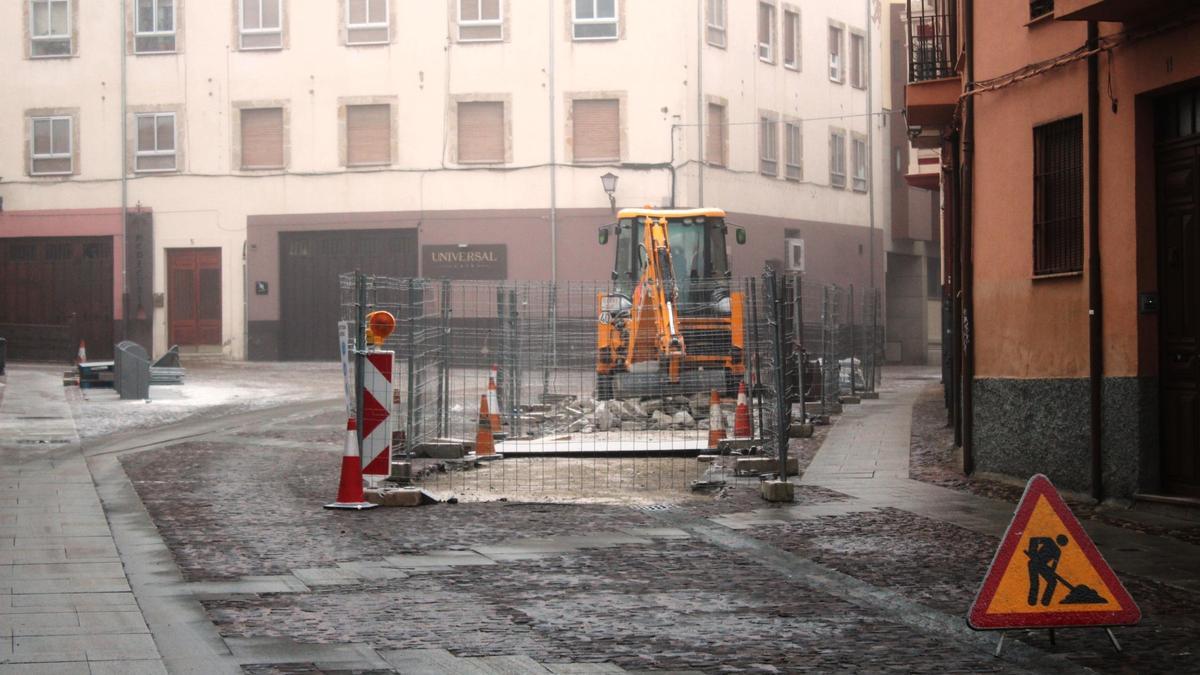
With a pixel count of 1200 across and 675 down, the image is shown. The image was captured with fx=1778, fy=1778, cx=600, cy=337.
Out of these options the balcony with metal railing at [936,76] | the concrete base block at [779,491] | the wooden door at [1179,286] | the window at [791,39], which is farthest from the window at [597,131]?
the wooden door at [1179,286]

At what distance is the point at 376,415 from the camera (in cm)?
1345

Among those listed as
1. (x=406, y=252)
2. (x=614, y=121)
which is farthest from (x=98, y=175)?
(x=614, y=121)

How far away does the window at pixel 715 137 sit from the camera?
4272 cm

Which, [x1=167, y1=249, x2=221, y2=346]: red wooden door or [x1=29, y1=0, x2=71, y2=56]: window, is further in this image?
[x1=29, y1=0, x2=71, y2=56]: window

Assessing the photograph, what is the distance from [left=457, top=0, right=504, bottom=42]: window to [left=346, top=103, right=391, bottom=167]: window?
262 centimetres

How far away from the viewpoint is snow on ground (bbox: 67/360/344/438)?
74.2 ft

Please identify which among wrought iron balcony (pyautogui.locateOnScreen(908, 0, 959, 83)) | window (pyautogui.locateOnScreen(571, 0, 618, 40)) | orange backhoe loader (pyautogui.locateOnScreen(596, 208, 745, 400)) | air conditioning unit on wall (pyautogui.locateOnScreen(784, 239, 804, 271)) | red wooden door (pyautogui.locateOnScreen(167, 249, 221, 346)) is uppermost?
window (pyautogui.locateOnScreen(571, 0, 618, 40))

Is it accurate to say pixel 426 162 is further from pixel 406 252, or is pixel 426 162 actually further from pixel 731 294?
pixel 731 294

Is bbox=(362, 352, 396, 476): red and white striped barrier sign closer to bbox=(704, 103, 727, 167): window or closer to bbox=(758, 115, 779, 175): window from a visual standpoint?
bbox=(704, 103, 727, 167): window

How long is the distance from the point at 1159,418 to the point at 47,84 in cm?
3689

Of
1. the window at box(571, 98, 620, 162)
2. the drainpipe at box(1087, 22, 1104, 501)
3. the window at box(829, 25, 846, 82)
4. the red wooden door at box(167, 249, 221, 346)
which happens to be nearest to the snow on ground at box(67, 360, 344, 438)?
the red wooden door at box(167, 249, 221, 346)

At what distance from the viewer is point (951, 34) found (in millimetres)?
19750

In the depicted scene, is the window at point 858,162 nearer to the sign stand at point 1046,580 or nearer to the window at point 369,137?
the window at point 369,137

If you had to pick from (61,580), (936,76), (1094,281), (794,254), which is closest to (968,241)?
(1094,281)
